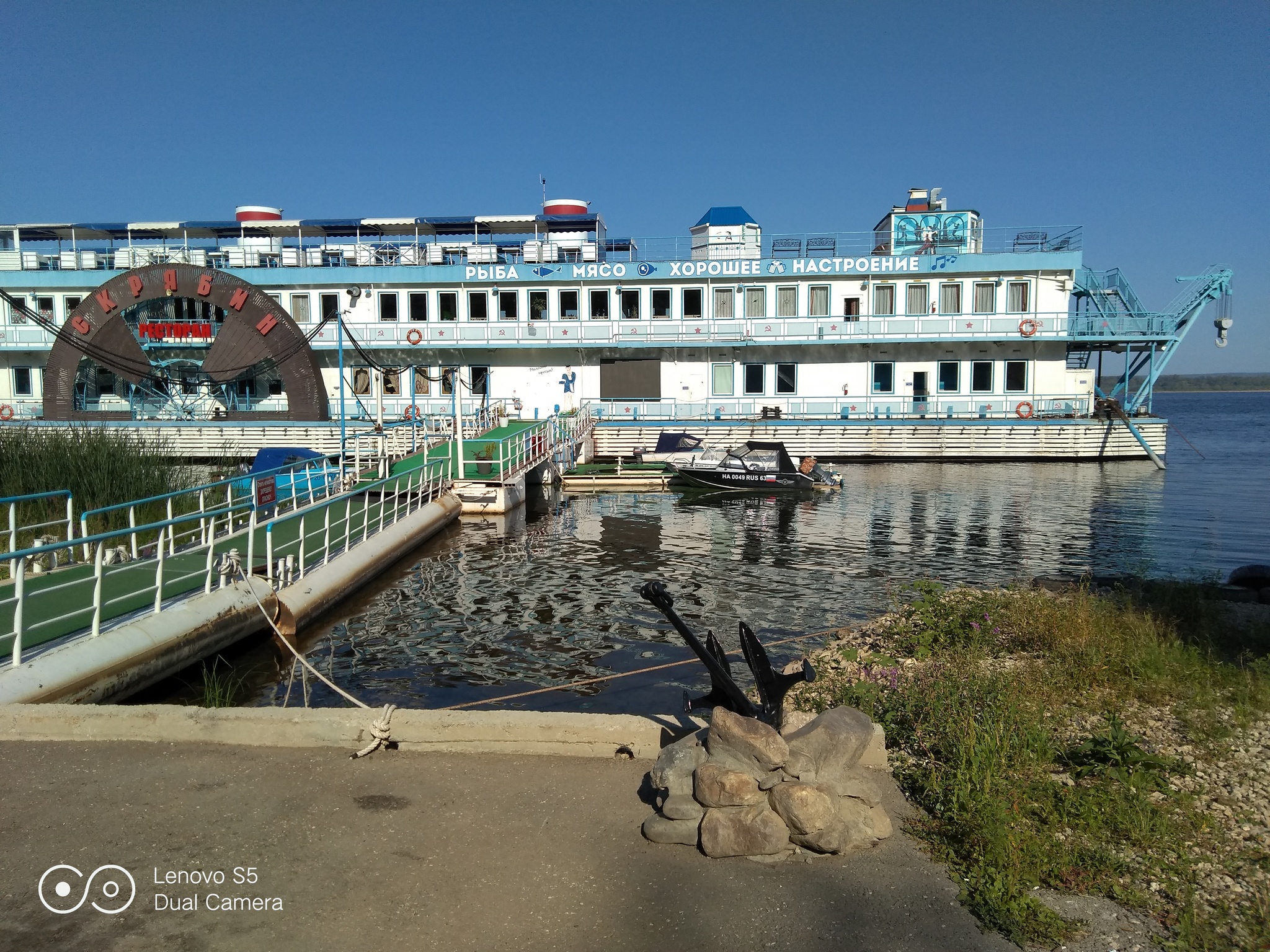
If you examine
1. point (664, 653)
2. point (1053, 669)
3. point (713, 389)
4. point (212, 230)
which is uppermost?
point (212, 230)

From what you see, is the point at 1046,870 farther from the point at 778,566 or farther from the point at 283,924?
the point at 778,566

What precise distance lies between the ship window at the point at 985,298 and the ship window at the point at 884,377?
3.62 meters

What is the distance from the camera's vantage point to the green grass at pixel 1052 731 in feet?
13.9

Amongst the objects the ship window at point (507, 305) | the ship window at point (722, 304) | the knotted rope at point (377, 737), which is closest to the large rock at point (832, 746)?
the knotted rope at point (377, 737)

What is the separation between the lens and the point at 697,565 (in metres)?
16.7

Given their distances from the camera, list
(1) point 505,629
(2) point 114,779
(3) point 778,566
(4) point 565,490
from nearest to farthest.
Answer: (2) point 114,779 → (1) point 505,629 → (3) point 778,566 → (4) point 565,490

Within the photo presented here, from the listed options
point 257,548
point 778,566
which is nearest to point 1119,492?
point 778,566

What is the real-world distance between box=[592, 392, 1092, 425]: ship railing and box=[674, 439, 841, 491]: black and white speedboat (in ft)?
18.9

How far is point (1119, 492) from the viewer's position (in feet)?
82.6

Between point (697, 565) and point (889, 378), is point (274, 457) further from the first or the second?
point (889, 378)

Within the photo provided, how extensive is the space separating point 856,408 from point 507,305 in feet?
45.8

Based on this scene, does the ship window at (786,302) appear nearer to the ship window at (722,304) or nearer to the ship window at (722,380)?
the ship window at (722,304)

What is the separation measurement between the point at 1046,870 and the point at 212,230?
41721 millimetres

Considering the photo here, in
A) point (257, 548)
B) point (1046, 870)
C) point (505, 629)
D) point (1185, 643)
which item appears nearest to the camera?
point (1046, 870)
